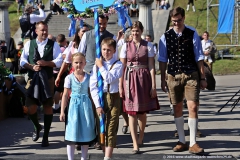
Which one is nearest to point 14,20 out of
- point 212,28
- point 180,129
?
point 212,28

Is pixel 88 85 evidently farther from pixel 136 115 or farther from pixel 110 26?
pixel 110 26

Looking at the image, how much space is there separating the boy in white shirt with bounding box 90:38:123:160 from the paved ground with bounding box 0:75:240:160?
636mm

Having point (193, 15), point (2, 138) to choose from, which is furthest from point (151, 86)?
point (193, 15)

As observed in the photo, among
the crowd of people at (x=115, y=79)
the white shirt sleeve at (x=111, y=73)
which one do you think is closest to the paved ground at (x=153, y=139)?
the crowd of people at (x=115, y=79)

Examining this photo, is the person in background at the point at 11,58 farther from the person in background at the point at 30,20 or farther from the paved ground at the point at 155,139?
the paved ground at the point at 155,139

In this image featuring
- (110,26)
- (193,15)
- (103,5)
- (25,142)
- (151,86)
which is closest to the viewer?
(103,5)

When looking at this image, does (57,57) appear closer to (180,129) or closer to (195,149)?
(180,129)

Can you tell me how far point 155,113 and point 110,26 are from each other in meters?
17.2

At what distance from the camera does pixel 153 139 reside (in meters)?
8.60

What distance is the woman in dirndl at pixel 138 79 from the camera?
7801 millimetres

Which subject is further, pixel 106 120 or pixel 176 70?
pixel 176 70

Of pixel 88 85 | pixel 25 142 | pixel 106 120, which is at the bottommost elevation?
pixel 25 142

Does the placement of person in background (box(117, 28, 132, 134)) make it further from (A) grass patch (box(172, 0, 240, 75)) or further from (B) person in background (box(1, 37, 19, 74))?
(A) grass patch (box(172, 0, 240, 75))

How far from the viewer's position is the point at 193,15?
30.4 m
